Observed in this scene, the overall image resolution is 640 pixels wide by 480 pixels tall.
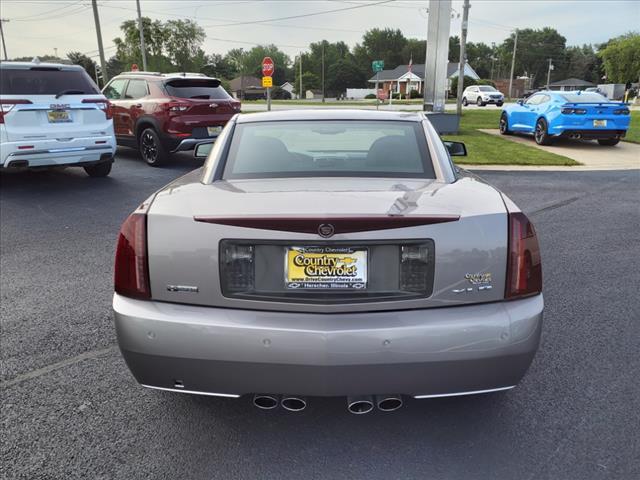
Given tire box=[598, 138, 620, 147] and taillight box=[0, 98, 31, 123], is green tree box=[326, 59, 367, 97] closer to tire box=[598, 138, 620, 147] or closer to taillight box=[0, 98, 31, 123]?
tire box=[598, 138, 620, 147]

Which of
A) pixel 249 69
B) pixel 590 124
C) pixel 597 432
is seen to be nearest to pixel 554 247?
pixel 597 432

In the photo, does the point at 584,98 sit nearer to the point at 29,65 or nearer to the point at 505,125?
the point at 505,125

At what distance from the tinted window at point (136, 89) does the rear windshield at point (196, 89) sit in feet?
2.20

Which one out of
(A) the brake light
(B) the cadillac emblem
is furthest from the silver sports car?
(A) the brake light

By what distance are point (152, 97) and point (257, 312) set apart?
9.59 meters

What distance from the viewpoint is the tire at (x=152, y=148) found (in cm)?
1077

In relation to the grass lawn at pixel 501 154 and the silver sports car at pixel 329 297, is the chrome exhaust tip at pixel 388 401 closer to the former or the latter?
the silver sports car at pixel 329 297

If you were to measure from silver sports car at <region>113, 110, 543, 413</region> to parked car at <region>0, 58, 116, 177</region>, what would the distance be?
6472 millimetres

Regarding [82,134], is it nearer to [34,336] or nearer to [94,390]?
[34,336]

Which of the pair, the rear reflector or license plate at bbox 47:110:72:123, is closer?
the rear reflector

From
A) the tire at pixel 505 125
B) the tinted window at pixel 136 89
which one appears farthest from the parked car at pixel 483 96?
the tinted window at pixel 136 89

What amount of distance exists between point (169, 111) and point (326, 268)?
29.7 ft

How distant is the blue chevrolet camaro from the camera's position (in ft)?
43.0

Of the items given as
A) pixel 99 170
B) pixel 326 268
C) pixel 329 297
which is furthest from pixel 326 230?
pixel 99 170
